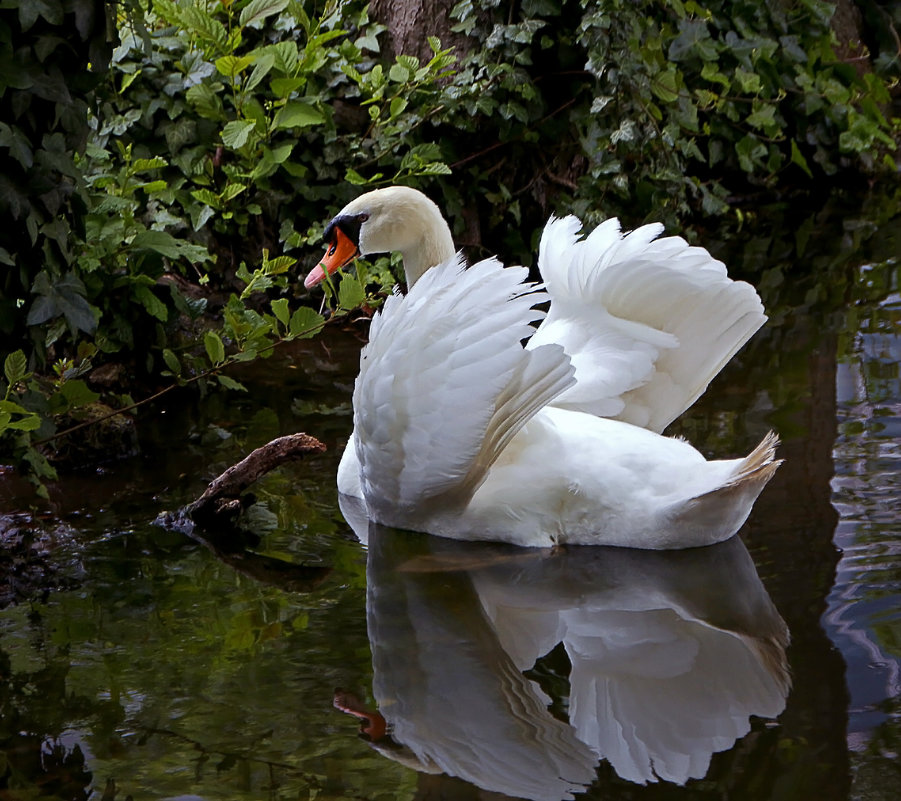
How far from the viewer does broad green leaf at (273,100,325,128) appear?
6.92m

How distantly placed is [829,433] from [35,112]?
3.02m

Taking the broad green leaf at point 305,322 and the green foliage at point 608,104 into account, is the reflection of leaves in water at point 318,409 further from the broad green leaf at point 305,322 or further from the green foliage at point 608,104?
the green foliage at point 608,104

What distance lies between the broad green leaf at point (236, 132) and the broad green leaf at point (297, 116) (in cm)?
19

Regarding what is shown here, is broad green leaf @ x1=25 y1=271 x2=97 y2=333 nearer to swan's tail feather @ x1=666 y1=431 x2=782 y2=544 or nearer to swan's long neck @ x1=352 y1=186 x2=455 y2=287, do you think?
swan's long neck @ x1=352 y1=186 x2=455 y2=287

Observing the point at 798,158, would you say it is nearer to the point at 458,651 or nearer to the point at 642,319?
the point at 642,319

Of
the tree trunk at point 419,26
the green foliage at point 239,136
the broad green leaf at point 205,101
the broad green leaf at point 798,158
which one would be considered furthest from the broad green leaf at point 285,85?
the broad green leaf at point 798,158

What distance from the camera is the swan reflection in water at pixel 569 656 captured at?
296 cm

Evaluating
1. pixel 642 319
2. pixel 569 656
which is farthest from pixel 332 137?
pixel 569 656

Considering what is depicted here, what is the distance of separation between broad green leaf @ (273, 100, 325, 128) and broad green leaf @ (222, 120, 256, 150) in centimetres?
19

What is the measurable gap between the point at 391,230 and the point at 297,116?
2219 mm

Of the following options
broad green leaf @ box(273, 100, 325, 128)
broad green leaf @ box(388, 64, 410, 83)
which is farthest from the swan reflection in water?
broad green leaf @ box(388, 64, 410, 83)

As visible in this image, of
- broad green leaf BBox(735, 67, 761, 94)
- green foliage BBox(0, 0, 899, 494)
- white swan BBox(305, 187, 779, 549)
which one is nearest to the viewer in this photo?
white swan BBox(305, 187, 779, 549)

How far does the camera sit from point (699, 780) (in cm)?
281

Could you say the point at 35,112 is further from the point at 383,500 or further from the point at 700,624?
the point at 700,624
